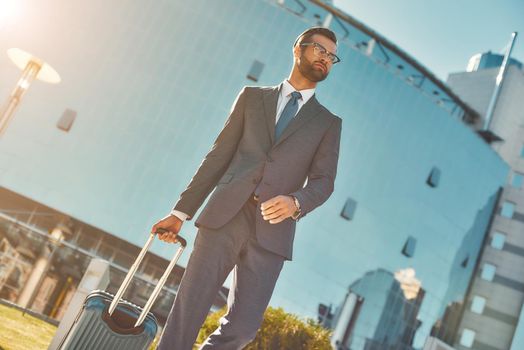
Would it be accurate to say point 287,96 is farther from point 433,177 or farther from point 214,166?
point 433,177

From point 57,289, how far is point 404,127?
1701 cm

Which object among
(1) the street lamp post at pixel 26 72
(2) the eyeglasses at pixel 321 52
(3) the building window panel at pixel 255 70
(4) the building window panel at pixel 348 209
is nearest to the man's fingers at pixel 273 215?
(2) the eyeglasses at pixel 321 52

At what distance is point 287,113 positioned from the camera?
8.65 ft

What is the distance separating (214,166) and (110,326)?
0.86 metres

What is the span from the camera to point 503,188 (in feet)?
106

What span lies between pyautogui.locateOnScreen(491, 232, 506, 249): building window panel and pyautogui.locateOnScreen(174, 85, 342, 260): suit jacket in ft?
117

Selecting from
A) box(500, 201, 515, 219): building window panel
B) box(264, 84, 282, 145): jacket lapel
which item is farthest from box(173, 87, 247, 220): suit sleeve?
box(500, 201, 515, 219): building window panel

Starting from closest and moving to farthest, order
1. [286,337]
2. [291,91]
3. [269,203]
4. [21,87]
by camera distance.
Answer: [269,203] → [291,91] → [286,337] → [21,87]

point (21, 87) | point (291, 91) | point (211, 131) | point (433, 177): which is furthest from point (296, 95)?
point (433, 177)

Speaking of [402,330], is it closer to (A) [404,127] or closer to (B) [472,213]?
(B) [472,213]

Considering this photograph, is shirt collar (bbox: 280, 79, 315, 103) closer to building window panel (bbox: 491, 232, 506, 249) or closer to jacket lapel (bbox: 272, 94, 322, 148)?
jacket lapel (bbox: 272, 94, 322, 148)

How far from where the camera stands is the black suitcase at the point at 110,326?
215cm

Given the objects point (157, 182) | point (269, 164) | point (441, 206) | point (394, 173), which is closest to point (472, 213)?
point (441, 206)

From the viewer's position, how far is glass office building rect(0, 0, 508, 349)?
22.2 metres
